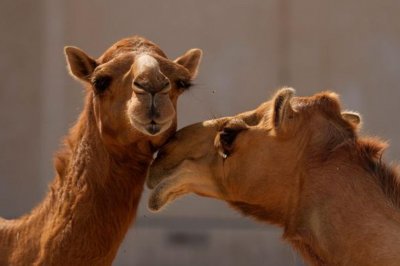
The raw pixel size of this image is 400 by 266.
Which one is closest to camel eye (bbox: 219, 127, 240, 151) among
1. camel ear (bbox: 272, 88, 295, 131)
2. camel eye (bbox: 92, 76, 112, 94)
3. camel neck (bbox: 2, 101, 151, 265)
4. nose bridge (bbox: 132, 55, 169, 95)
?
camel ear (bbox: 272, 88, 295, 131)

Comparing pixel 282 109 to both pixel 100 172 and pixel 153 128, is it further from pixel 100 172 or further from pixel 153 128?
pixel 100 172

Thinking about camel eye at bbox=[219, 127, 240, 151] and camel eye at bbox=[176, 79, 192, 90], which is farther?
camel eye at bbox=[176, 79, 192, 90]

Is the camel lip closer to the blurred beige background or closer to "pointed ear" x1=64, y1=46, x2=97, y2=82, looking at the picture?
"pointed ear" x1=64, y1=46, x2=97, y2=82

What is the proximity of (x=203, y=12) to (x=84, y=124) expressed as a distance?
509 cm

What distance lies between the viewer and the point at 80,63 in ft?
18.5

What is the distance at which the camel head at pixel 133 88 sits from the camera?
16.5ft

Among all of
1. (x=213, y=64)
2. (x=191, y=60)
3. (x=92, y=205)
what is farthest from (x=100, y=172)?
(x=213, y=64)

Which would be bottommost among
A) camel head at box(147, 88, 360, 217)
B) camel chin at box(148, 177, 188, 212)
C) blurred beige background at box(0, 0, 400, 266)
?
blurred beige background at box(0, 0, 400, 266)

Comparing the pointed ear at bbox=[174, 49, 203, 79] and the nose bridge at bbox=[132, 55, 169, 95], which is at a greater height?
the nose bridge at bbox=[132, 55, 169, 95]

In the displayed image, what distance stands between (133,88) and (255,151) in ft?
2.18

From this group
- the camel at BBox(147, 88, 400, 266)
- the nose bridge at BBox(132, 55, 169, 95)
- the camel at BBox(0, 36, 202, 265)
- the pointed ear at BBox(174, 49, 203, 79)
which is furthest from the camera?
the pointed ear at BBox(174, 49, 203, 79)

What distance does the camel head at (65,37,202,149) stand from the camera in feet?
16.5

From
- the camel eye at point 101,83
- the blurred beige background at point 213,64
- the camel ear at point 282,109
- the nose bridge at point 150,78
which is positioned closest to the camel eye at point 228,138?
the camel ear at point 282,109

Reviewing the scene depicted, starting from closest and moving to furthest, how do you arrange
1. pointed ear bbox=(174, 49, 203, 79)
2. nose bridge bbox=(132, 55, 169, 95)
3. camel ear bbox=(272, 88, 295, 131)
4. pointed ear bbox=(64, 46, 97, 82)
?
camel ear bbox=(272, 88, 295, 131) < nose bridge bbox=(132, 55, 169, 95) < pointed ear bbox=(64, 46, 97, 82) < pointed ear bbox=(174, 49, 203, 79)
